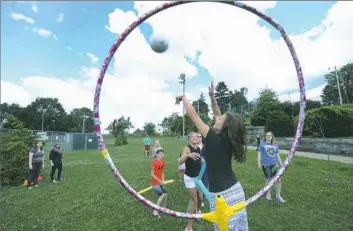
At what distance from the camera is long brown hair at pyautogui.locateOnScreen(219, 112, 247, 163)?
3.96 meters

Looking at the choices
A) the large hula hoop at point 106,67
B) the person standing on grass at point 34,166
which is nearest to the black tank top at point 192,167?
the large hula hoop at point 106,67

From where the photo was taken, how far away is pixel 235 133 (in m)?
3.96

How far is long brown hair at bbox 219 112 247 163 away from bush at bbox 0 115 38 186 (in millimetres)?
14320

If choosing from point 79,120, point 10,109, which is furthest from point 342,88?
point 10,109

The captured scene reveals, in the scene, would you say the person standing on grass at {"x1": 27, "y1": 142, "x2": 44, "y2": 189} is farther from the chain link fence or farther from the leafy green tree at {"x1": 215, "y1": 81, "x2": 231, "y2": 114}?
the chain link fence

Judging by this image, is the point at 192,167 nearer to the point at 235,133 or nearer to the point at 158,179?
the point at 158,179

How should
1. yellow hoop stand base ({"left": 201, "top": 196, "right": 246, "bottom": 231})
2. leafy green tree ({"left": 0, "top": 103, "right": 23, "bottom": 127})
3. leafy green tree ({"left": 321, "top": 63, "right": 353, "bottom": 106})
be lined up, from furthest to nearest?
leafy green tree ({"left": 0, "top": 103, "right": 23, "bottom": 127}) → leafy green tree ({"left": 321, "top": 63, "right": 353, "bottom": 106}) → yellow hoop stand base ({"left": 201, "top": 196, "right": 246, "bottom": 231})

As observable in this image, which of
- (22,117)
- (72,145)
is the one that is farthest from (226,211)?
(22,117)

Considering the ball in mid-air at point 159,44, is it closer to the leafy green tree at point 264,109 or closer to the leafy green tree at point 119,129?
the leafy green tree at point 264,109

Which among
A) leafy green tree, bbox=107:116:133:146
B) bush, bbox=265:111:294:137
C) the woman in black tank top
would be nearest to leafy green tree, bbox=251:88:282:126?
bush, bbox=265:111:294:137

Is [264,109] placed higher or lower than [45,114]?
lower

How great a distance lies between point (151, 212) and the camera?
8.61 m

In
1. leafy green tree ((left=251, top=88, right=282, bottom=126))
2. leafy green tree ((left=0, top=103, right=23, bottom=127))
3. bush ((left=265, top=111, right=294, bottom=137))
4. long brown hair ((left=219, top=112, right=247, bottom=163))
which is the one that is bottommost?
long brown hair ((left=219, top=112, right=247, bottom=163))

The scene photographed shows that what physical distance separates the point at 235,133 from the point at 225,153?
1.03 feet
